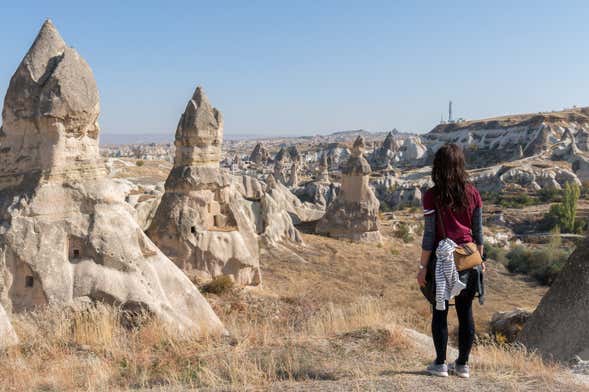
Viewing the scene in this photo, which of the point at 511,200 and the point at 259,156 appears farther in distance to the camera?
the point at 259,156

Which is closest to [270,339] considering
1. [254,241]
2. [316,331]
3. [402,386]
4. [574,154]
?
[316,331]

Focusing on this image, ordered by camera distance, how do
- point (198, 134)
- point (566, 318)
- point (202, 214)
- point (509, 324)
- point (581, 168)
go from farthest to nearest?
point (581, 168) < point (198, 134) < point (202, 214) < point (509, 324) < point (566, 318)

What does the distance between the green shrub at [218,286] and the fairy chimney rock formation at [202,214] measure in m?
0.43

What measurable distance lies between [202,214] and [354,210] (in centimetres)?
915

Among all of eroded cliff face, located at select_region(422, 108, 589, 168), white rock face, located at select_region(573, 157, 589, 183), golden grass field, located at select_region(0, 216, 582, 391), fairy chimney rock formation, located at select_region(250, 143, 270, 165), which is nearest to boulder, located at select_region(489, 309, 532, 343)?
golden grass field, located at select_region(0, 216, 582, 391)

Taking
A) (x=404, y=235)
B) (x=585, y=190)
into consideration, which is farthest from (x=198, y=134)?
(x=585, y=190)

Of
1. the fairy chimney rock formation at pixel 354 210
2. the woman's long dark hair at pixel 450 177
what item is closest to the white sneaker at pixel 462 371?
the woman's long dark hair at pixel 450 177

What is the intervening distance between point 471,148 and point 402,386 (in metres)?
64.7

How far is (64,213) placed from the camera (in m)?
4.84

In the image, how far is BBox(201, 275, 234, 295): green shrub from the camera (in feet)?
29.2

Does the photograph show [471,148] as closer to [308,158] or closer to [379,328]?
[308,158]

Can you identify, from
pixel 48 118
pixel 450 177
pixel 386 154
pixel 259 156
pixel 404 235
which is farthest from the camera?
pixel 386 154

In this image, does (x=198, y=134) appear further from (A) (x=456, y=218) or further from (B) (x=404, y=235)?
(B) (x=404, y=235)

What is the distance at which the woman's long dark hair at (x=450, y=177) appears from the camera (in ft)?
9.41
